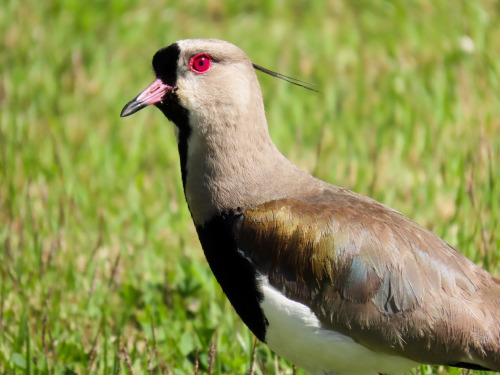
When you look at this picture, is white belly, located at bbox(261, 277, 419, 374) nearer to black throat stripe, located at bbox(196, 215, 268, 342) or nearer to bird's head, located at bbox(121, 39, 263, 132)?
black throat stripe, located at bbox(196, 215, 268, 342)

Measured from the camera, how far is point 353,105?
21.8ft

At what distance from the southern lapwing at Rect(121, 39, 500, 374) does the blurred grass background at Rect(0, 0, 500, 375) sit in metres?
0.51

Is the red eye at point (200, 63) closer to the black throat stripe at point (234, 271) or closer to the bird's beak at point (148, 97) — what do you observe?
the bird's beak at point (148, 97)

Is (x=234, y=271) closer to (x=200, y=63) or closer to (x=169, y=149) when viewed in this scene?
(x=200, y=63)

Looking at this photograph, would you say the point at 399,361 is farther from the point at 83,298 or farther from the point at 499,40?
the point at 499,40

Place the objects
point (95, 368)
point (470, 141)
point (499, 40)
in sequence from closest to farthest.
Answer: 1. point (95, 368)
2. point (470, 141)
3. point (499, 40)

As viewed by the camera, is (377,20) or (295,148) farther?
(377,20)

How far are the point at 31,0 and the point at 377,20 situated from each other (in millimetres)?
2999

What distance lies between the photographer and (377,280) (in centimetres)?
344

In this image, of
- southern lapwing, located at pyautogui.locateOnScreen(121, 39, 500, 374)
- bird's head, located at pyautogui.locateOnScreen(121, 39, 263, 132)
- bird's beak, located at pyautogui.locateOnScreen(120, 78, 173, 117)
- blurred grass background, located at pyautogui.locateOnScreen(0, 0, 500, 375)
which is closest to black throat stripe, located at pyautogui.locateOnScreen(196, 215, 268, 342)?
southern lapwing, located at pyautogui.locateOnScreen(121, 39, 500, 374)

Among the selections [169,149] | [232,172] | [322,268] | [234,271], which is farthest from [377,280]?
[169,149]

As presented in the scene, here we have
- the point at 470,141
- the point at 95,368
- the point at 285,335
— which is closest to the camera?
the point at 285,335

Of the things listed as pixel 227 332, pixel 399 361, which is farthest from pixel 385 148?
pixel 399 361

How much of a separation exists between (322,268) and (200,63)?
1093 millimetres
